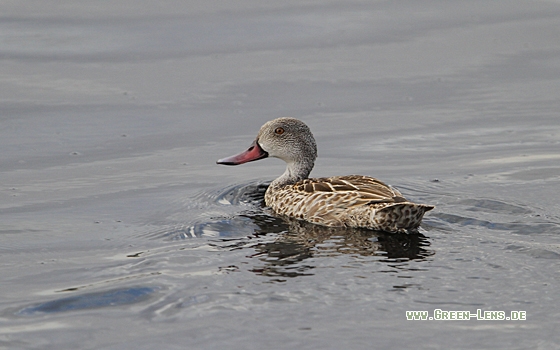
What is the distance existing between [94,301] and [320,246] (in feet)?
8.45

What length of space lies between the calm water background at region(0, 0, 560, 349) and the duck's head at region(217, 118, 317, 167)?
1.95 feet

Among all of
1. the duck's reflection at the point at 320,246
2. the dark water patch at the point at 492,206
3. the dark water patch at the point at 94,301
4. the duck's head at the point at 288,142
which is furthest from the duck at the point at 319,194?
the dark water patch at the point at 94,301

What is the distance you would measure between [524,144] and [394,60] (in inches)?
166

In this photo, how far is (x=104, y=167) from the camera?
510 inches

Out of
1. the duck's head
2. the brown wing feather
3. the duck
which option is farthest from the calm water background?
the duck's head

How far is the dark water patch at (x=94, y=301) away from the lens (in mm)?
7566

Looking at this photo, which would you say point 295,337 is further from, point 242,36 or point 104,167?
point 242,36

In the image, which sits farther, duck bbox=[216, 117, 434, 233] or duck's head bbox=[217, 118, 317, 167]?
duck's head bbox=[217, 118, 317, 167]

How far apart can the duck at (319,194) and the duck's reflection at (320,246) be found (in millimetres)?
126

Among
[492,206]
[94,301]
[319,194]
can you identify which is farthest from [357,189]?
[94,301]

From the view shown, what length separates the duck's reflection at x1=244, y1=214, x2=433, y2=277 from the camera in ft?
28.2

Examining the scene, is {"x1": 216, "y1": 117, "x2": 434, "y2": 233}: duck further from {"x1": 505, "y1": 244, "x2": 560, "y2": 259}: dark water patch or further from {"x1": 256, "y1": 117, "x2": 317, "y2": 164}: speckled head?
{"x1": 505, "y1": 244, "x2": 560, "y2": 259}: dark water patch

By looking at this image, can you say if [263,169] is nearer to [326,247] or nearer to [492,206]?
[492,206]

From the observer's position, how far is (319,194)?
1059 cm
